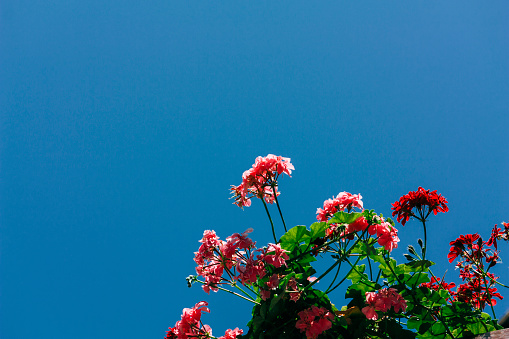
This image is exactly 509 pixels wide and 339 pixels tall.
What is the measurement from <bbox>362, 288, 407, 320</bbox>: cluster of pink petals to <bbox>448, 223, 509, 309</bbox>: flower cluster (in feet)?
2.05

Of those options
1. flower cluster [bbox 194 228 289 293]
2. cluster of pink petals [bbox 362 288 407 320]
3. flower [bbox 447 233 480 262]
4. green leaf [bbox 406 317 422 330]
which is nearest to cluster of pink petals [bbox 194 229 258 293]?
flower cluster [bbox 194 228 289 293]

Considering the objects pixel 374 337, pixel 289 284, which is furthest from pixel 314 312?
pixel 374 337

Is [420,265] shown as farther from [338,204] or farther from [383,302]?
[338,204]

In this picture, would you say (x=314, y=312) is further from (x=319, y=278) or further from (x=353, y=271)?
(x=353, y=271)

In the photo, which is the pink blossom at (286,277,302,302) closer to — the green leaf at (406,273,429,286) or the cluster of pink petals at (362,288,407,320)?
the cluster of pink petals at (362,288,407,320)

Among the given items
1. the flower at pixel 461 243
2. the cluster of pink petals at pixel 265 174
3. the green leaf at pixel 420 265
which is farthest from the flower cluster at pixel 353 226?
the flower at pixel 461 243

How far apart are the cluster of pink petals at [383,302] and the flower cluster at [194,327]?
2.50 ft

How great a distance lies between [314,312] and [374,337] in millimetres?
392

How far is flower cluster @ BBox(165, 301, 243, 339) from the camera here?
2.22 m

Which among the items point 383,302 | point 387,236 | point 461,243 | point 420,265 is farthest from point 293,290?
point 461,243

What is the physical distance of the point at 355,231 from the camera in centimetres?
211

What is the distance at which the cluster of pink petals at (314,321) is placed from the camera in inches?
75.9

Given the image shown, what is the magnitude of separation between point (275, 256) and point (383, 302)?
1.96 feet

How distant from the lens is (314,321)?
196 cm
